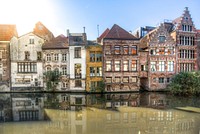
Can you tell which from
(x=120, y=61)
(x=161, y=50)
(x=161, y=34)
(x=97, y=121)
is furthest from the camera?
(x=161, y=50)

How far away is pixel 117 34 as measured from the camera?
974 inches

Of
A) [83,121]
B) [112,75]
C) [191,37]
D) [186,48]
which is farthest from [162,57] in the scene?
[83,121]

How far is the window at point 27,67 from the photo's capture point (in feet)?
80.0

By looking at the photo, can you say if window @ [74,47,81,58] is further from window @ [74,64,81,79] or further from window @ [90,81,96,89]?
window @ [90,81,96,89]

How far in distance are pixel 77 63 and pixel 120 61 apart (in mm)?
6525

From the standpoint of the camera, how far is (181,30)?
25.8 meters

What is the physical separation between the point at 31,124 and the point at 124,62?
17.1 meters

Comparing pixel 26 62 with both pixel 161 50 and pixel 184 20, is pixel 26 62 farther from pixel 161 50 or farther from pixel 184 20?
pixel 184 20

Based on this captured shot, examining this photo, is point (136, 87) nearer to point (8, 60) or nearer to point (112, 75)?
point (112, 75)

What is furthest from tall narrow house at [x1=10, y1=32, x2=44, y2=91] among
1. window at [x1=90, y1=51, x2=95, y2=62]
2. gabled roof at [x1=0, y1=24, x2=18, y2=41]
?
window at [x1=90, y1=51, x2=95, y2=62]

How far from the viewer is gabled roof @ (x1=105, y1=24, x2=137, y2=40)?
24481mm

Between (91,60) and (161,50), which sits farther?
(161,50)

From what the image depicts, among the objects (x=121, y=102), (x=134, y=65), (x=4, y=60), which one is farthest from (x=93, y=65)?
(x=4, y=60)

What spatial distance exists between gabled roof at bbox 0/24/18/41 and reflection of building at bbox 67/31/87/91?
936 cm
